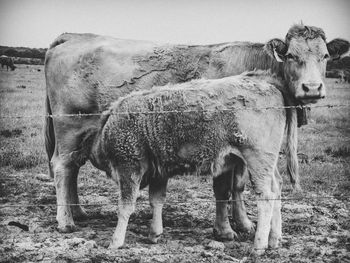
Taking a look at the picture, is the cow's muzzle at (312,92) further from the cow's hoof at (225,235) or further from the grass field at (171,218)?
the cow's hoof at (225,235)

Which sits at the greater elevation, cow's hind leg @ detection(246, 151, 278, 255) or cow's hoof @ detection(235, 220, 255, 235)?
cow's hind leg @ detection(246, 151, 278, 255)

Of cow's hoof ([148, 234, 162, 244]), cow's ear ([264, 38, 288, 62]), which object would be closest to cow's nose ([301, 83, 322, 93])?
cow's ear ([264, 38, 288, 62])

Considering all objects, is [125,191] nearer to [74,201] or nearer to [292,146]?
[74,201]

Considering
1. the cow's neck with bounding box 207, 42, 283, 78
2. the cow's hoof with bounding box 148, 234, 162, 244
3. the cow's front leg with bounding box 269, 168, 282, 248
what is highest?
the cow's neck with bounding box 207, 42, 283, 78

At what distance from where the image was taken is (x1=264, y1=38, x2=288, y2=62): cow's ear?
5842mm

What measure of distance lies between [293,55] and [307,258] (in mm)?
2399

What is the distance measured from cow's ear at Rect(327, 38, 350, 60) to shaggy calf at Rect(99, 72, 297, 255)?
1.06m

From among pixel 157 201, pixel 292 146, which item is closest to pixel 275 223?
pixel 292 146

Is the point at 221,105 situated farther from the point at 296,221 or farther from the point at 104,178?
the point at 104,178

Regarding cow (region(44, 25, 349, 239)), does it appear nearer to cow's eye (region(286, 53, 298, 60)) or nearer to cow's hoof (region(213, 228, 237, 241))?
cow's hoof (region(213, 228, 237, 241))

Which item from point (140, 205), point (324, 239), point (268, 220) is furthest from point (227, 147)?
point (140, 205)

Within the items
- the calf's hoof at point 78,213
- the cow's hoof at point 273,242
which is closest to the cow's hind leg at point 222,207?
the cow's hoof at point 273,242

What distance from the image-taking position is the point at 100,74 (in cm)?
687

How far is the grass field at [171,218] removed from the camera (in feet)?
17.2
